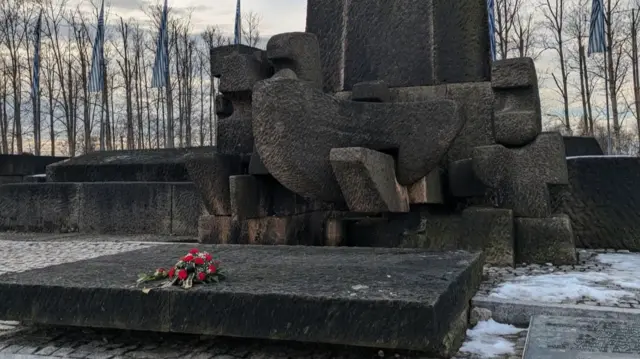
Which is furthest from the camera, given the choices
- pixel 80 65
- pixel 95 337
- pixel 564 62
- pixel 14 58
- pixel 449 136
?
pixel 80 65

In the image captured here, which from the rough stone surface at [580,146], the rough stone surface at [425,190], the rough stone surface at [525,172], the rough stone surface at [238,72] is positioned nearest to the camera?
the rough stone surface at [425,190]

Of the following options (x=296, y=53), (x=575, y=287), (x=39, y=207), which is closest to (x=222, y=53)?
(x=296, y=53)

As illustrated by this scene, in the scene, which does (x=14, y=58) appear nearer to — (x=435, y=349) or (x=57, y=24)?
(x=57, y=24)

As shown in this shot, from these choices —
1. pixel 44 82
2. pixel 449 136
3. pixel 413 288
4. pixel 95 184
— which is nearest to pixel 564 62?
pixel 95 184

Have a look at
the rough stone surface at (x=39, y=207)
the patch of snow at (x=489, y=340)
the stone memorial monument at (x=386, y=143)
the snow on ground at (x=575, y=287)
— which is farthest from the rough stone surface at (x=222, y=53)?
the rough stone surface at (x=39, y=207)

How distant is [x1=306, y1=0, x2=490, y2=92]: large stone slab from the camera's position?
621cm

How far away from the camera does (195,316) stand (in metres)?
3.05

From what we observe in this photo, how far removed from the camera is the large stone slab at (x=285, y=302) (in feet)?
8.97

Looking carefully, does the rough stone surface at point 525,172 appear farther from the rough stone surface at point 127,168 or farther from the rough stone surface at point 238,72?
the rough stone surface at point 127,168

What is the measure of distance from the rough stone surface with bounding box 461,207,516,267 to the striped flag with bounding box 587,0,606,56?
14.9 m

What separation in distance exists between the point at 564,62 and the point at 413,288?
23.7 m

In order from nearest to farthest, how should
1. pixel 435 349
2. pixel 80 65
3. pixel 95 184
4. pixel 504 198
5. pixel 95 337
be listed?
pixel 435 349 → pixel 95 337 → pixel 504 198 → pixel 95 184 → pixel 80 65

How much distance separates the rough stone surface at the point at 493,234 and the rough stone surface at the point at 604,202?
1481 mm

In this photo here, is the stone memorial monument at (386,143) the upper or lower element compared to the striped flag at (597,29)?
lower
